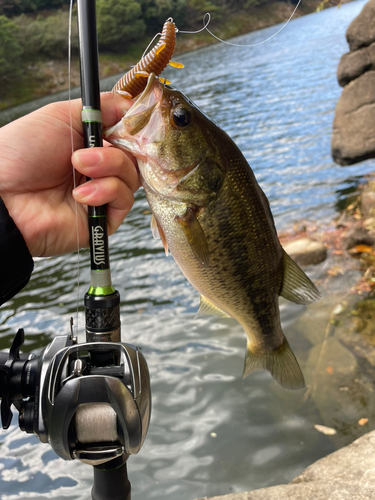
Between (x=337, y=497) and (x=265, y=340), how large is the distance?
1.13m

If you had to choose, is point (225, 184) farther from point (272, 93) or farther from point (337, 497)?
point (272, 93)

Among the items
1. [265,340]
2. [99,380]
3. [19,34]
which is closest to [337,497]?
[265,340]

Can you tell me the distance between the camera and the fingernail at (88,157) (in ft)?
5.81

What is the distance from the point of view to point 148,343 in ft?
19.9

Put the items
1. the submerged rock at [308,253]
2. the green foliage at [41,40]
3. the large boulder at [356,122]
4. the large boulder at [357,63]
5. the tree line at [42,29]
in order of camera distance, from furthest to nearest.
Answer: the green foliage at [41,40] < the tree line at [42,29] < the large boulder at [357,63] < the large boulder at [356,122] < the submerged rock at [308,253]

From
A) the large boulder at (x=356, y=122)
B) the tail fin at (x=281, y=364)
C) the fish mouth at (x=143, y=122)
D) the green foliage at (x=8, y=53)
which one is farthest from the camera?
the green foliage at (x=8, y=53)

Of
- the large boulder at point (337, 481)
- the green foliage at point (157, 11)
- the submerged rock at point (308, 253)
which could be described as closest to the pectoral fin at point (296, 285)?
the large boulder at point (337, 481)

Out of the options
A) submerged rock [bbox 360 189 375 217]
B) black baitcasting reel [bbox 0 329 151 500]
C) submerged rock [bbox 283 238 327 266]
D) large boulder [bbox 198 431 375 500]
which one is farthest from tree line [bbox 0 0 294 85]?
black baitcasting reel [bbox 0 329 151 500]

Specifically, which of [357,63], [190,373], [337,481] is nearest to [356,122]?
[357,63]

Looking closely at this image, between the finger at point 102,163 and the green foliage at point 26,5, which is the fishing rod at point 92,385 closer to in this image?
the finger at point 102,163

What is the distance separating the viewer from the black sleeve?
184cm

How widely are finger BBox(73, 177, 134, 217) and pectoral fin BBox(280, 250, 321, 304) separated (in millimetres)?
833

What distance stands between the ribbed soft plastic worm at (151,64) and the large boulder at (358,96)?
8272 millimetres

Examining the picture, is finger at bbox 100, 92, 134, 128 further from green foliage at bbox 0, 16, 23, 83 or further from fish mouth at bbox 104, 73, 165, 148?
green foliage at bbox 0, 16, 23, 83
